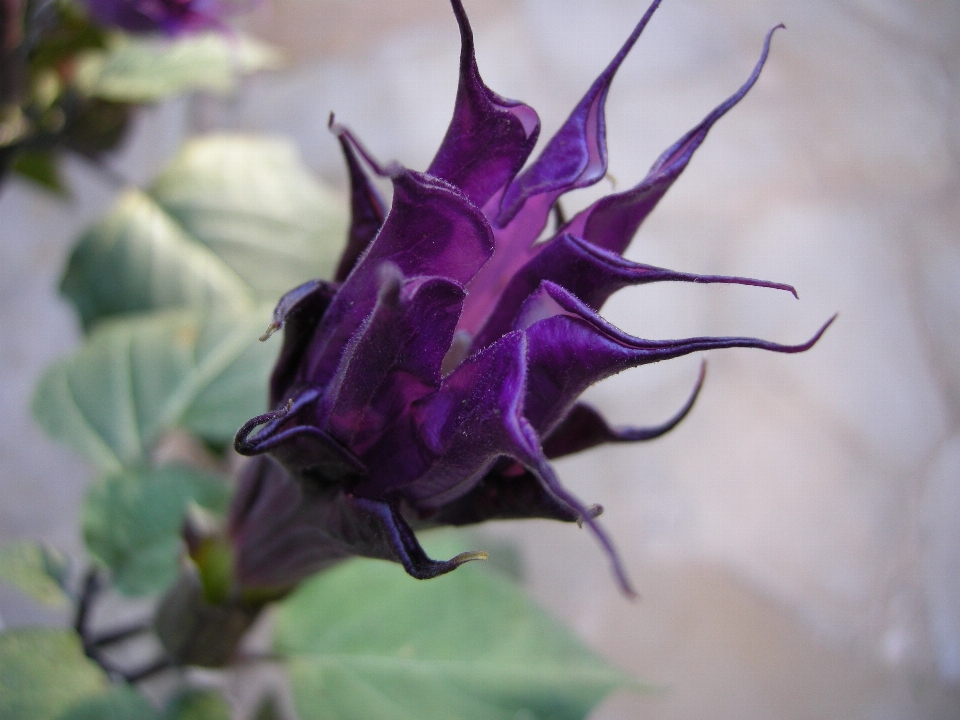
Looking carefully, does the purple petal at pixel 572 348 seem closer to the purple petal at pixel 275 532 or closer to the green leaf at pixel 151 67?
the purple petal at pixel 275 532

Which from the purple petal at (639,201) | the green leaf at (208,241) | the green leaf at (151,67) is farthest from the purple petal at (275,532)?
the green leaf at (151,67)

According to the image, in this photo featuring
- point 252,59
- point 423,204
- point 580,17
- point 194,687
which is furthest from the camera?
point 580,17

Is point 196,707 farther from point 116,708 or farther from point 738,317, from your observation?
point 738,317

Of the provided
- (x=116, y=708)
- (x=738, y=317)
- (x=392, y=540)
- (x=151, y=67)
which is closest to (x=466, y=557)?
(x=392, y=540)

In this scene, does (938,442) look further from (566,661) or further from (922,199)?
(566,661)

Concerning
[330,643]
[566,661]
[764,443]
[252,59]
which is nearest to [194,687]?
[330,643]

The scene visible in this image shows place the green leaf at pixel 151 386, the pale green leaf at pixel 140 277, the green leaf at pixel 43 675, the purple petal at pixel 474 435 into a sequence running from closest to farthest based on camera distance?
1. the purple petal at pixel 474 435
2. the green leaf at pixel 43 675
3. the green leaf at pixel 151 386
4. the pale green leaf at pixel 140 277

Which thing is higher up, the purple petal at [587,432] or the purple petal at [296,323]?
the purple petal at [587,432]
